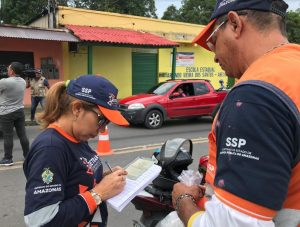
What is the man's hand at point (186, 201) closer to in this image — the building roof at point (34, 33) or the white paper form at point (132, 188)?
the white paper form at point (132, 188)

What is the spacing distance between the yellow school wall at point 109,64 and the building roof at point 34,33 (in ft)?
6.71

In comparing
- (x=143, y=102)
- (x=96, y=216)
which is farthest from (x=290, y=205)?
(x=143, y=102)

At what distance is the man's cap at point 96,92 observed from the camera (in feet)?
6.39

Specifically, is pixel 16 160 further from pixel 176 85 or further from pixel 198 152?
pixel 176 85

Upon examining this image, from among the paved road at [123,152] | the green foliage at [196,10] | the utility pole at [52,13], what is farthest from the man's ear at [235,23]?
the green foliage at [196,10]

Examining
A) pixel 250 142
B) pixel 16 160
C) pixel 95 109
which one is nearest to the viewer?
pixel 250 142

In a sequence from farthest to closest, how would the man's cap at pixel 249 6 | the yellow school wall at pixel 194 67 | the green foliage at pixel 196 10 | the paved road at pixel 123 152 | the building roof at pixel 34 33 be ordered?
the green foliage at pixel 196 10
the yellow school wall at pixel 194 67
the building roof at pixel 34 33
the paved road at pixel 123 152
the man's cap at pixel 249 6

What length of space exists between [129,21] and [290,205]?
18904 mm

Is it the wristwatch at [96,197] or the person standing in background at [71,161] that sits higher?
the person standing in background at [71,161]

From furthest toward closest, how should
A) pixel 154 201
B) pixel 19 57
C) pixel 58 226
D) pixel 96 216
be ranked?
pixel 19 57 < pixel 154 201 < pixel 96 216 < pixel 58 226

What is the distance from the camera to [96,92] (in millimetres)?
1963

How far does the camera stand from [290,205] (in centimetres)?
→ 123

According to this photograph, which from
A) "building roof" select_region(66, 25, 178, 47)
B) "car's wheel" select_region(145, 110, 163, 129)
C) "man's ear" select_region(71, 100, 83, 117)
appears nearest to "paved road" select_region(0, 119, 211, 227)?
"car's wheel" select_region(145, 110, 163, 129)

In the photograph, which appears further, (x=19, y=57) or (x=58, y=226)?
(x=19, y=57)
